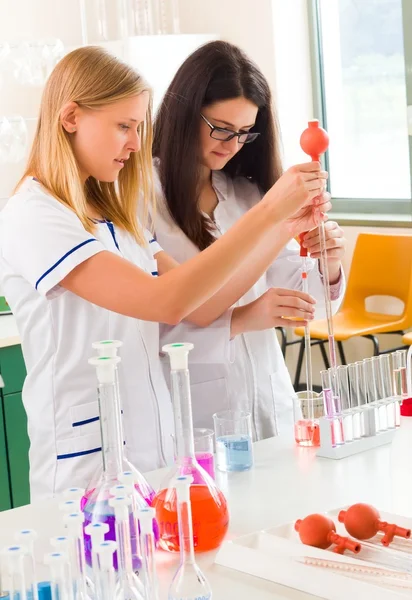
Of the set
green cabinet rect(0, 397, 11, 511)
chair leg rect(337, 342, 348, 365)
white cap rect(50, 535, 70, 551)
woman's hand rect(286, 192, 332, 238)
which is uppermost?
woman's hand rect(286, 192, 332, 238)

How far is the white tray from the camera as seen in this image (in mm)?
1118

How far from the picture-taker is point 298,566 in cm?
118

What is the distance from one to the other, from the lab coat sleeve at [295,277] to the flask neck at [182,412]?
0.88 m

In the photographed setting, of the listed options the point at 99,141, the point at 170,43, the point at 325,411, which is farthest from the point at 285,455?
the point at 170,43

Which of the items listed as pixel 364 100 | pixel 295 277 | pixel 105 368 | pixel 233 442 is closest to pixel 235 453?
pixel 233 442

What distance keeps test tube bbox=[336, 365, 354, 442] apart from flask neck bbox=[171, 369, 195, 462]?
17.7 inches

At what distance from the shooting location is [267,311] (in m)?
1.90

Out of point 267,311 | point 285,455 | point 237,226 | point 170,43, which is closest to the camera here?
point 237,226

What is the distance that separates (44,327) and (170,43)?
318 cm

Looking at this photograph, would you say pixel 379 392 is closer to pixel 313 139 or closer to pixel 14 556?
pixel 313 139

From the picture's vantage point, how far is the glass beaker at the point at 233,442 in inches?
65.0

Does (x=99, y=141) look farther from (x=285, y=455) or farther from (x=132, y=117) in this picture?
(x=285, y=455)

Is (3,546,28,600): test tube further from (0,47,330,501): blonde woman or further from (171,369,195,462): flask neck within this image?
(0,47,330,501): blonde woman

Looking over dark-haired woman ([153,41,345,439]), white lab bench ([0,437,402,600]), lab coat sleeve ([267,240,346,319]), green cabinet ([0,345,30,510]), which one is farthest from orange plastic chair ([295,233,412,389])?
white lab bench ([0,437,402,600])
